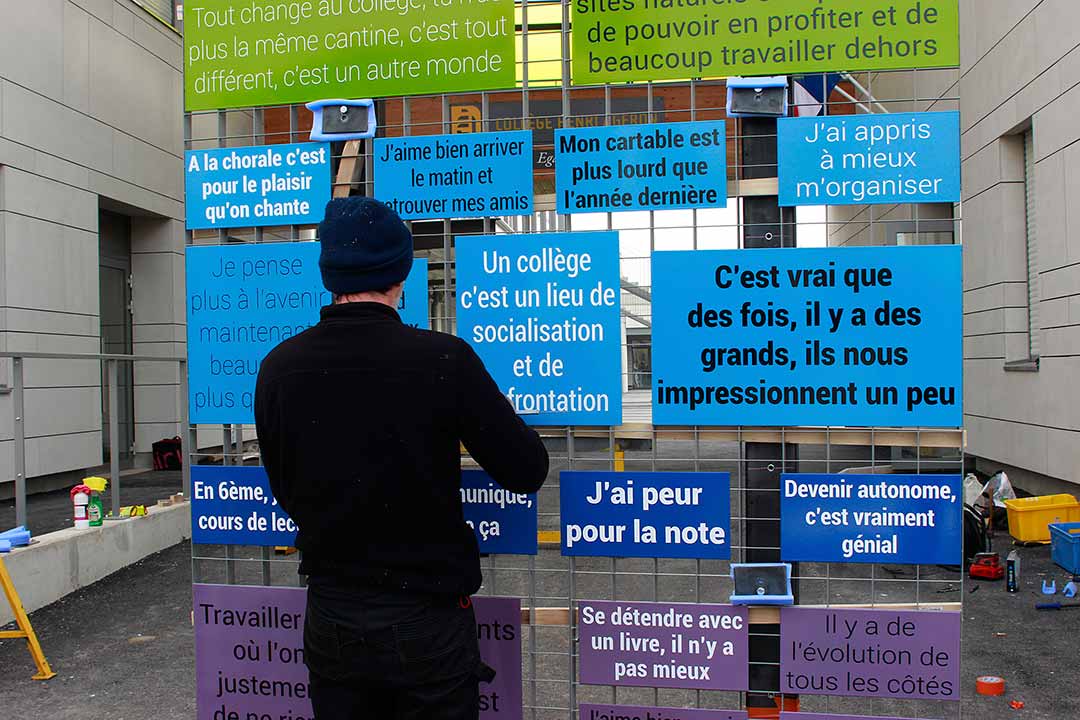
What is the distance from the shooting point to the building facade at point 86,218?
35.4ft

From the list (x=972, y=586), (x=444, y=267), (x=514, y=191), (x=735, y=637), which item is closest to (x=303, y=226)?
(x=444, y=267)

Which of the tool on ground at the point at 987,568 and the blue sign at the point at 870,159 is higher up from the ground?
the blue sign at the point at 870,159

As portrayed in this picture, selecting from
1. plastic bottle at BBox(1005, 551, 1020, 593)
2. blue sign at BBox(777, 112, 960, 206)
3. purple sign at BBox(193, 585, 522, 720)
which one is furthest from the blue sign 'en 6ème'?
plastic bottle at BBox(1005, 551, 1020, 593)

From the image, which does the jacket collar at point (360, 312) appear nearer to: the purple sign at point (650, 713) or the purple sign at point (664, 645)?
the purple sign at point (664, 645)

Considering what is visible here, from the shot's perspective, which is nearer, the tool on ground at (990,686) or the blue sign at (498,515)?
the blue sign at (498,515)

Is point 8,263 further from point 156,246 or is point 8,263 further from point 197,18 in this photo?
point 197,18

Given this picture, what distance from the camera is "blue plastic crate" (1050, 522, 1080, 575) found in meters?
7.09

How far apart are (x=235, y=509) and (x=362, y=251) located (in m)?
1.54

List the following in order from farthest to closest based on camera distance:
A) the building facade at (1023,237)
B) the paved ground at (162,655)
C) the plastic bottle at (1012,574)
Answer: the building facade at (1023,237), the plastic bottle at (1012,574), the paved ground at (162,655)

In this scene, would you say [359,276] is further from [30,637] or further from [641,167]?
[30,637]

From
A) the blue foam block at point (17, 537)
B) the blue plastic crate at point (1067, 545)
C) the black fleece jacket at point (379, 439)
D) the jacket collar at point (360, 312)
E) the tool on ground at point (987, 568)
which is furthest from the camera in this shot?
the tool on ground at point (987, 568)

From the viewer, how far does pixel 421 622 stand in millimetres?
2303

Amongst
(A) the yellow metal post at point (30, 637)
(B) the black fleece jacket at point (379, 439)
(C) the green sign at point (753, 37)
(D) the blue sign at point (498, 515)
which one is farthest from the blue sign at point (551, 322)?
(A) the yellow metal post at point (30, 637)

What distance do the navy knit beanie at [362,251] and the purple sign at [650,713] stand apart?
1.76m
